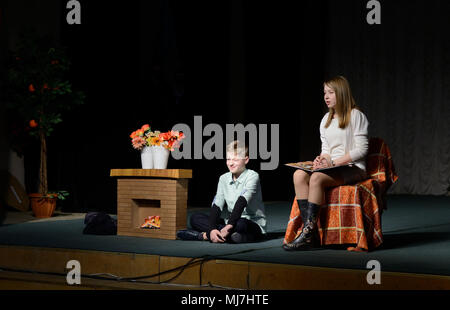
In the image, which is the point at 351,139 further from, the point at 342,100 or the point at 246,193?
the point at 246,193

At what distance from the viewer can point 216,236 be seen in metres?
3.69

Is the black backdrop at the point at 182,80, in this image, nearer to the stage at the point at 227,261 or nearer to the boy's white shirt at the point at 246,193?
the stage at the point at 227,261

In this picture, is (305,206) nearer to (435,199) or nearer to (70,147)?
(70,147)

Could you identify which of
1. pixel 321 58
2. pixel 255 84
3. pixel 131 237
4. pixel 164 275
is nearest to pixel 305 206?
pixel 164 275

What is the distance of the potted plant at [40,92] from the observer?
220 inches

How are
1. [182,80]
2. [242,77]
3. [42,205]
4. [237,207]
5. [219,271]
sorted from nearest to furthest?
[219,271], [237,207], [42,205], [182,80], [242,77]

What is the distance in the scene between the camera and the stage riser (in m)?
2.64

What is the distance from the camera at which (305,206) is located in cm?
346

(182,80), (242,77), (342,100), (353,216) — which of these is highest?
(242,77)

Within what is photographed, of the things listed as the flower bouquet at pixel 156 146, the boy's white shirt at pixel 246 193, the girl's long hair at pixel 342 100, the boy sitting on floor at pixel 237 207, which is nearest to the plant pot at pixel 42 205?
the flower bouquet at pixel 156 146

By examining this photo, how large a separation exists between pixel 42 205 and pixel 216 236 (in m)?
2.46

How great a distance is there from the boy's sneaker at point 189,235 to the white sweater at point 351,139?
0.97m

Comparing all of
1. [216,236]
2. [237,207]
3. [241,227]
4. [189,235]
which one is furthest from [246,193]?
[189,235]
